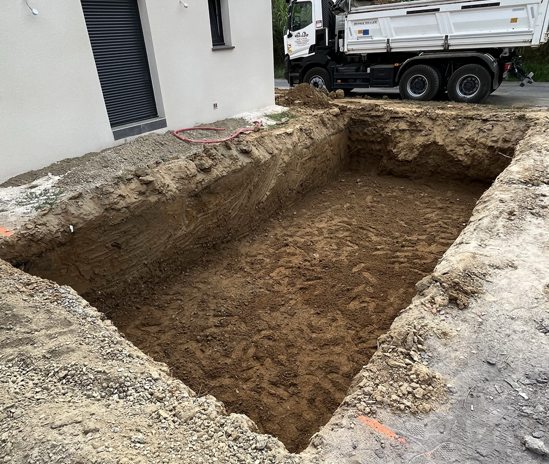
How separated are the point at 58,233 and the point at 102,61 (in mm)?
3302

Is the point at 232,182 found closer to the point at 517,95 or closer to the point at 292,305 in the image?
the point at 292,305

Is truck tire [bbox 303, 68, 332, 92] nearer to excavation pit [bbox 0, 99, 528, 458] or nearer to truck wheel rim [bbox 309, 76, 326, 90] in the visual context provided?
truck wheel rim [bbox 309, 76, 326, 90]

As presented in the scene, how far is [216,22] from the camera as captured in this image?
316 inches

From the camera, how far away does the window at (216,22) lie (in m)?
7.83

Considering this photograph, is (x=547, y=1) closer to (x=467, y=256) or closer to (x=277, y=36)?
(x=467, y=256)

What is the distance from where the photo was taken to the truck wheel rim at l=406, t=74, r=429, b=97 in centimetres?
1112

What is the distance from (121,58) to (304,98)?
479cm

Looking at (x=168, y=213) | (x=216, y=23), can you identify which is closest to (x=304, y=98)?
(x=216, y=23)

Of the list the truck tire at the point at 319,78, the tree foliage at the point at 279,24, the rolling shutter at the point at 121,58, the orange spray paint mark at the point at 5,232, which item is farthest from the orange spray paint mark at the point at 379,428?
the tree foliage at the point at 279,24

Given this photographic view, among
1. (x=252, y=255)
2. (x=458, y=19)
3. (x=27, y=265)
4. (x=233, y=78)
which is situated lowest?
(x=252, y=255)

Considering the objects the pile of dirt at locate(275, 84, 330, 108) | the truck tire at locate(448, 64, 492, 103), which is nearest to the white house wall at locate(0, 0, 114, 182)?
the pile of dirt at locate(275, 84, 330, 108)

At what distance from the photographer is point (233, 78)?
8.31m

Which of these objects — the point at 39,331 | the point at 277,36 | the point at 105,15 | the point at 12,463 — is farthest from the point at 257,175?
the point at 277,36

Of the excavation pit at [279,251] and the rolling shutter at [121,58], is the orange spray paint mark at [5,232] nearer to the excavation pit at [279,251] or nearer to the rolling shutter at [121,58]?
the excavation pit at [279,251]
